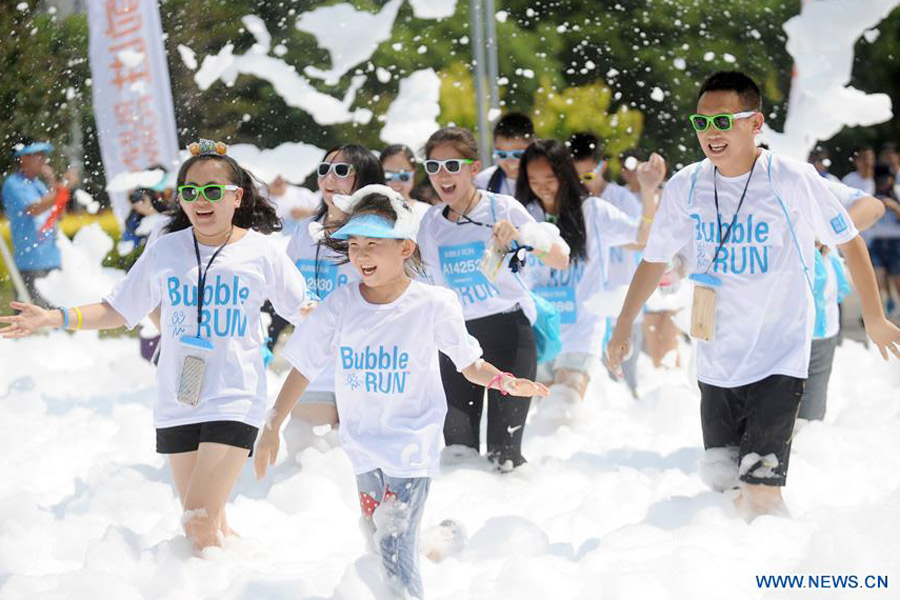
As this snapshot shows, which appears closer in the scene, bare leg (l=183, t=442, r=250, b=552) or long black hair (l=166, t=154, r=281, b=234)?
bare leg (l=183, t=442, r=250, b=552)

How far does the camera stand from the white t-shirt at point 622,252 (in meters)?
8.44

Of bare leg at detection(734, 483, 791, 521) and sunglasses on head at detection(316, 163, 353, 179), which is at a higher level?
sunglasses on head at detection(316, 163, 353, 179)

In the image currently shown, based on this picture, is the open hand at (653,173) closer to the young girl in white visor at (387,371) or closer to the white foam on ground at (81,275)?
the young girl in white visor at (387,371)

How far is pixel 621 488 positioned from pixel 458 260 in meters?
1.31

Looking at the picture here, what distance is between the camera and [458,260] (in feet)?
19.6

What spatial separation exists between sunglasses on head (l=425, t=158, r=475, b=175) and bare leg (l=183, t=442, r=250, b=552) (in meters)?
1.81

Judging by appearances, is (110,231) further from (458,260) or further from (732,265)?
(732,265)

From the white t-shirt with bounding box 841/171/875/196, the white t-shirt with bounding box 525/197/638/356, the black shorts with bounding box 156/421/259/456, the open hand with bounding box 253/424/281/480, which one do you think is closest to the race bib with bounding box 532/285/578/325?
the white t-shirt with bounding box 525/197/638/356

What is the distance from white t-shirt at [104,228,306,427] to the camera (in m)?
4.64

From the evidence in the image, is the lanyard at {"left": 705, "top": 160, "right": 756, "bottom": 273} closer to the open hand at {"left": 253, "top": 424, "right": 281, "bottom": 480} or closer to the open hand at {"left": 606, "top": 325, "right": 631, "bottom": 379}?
the open hand at {"left": 606, "top": 325, "right": 631, "bottom": 379}

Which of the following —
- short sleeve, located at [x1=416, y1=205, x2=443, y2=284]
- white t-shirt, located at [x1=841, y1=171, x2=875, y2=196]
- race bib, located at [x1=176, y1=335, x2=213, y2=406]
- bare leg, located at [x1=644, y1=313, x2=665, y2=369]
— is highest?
short sleeve, located at [x1=416, y1=205, x2=443, y2=284]

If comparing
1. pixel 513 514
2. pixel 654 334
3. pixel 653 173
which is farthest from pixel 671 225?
pixel 654 334

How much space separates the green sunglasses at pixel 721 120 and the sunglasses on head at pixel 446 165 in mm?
1340

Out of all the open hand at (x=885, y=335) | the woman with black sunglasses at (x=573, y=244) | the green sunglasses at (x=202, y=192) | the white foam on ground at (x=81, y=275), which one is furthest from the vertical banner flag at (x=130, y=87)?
the open hand at (x=885, y=335)
